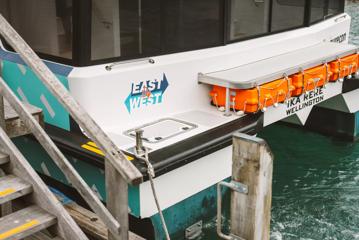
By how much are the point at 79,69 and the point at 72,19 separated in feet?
1.28

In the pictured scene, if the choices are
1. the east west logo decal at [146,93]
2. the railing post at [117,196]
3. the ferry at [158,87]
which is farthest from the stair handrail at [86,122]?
the east west logo decal at [146,93]

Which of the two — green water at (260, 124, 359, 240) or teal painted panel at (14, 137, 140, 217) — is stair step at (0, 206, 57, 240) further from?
green water at (260, 124, 359, 240)

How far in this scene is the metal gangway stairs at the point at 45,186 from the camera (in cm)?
269

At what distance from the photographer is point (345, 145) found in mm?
7301

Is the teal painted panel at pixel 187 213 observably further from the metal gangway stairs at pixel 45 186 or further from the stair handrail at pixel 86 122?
the stair handrail at pixel 86 122

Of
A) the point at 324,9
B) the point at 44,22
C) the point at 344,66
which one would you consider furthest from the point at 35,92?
the point at 324,9

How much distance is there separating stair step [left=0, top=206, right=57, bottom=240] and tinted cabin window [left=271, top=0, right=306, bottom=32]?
376cm

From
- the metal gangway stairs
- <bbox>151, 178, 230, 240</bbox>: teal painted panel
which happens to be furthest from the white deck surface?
the metal gangway stairs

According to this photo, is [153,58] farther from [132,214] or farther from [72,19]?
[132,214]

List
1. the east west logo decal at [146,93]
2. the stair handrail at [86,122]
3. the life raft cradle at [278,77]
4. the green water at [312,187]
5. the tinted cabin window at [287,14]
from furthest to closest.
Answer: the tinted cabin window at [287,14]
the green water at [312,187]
the life raft cradle at [278,77]
the east west logo decal at [146,93]
the stair handrail at [86,122]

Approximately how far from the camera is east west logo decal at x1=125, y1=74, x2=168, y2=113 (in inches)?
171

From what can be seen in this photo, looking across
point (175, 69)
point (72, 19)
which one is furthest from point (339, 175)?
point (72, 19)

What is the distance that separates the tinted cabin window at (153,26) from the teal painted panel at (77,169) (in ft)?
2.89

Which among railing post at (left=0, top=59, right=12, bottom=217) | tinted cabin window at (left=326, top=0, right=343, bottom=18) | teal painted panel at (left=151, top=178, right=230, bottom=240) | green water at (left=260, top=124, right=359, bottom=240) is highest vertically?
tinted cabin window at (left=326, top=0, right=343, bottom=18)
